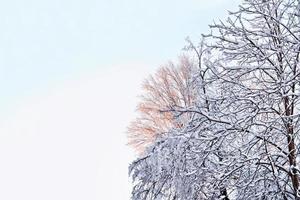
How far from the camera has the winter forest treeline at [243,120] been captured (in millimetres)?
6285

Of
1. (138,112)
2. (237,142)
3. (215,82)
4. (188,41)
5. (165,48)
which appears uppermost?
(165,48)

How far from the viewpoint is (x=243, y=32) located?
6.51 meters

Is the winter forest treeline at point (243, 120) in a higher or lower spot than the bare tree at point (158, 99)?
lower

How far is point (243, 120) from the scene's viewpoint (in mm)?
6227

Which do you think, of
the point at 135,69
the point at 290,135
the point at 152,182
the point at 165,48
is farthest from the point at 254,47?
the point at 135,69

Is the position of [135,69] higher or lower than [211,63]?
higher

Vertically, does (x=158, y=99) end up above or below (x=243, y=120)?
above

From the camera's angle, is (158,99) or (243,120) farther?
(158,99)

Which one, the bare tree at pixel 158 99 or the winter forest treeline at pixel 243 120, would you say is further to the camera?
the bare tree at pixel 158 99

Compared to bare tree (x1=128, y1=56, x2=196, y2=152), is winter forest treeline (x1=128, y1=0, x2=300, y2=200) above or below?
below

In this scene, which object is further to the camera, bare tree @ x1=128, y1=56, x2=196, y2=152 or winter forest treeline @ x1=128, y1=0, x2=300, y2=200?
bare tree @ x1=128, y1=56, x2=196, y2=152

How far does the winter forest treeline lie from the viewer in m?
6.29

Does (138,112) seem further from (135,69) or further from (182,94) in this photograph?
(135,69)

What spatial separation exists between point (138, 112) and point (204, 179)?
43.5 ft
